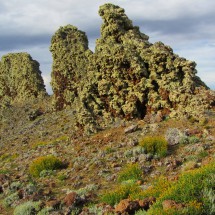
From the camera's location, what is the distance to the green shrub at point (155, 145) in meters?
21.2

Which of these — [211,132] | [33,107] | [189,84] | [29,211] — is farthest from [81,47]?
[29,211]

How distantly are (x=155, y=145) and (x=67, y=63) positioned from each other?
36516mm

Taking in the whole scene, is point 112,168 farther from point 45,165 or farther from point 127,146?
point 45,165

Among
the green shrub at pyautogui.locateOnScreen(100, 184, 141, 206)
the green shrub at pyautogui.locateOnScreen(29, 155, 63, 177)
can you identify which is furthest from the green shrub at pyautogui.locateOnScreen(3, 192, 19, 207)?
the green shrub at pyautogui.locateOnScreen(100, 184, 141, 206)

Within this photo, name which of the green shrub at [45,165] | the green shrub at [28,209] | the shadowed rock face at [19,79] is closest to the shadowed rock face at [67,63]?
the shadowed rock face at [19,79]

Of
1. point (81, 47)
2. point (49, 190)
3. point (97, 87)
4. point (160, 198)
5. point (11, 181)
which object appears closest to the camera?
point (160, 198)

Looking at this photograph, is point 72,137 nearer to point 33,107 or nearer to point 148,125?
point 148,125

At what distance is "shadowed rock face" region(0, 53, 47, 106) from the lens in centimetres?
6719

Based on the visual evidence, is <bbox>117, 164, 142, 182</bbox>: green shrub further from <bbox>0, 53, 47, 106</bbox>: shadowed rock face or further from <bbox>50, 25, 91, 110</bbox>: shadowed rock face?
<bbox>0, 53, 47, 106</bbox>: shadowed rock face

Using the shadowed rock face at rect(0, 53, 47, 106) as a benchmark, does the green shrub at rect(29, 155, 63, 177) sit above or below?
below

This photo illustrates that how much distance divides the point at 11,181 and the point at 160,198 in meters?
11.2

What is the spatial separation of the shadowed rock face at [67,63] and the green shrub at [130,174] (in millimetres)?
35488

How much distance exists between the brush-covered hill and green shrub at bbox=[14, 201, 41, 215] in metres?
0.05

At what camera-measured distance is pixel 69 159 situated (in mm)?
24859
